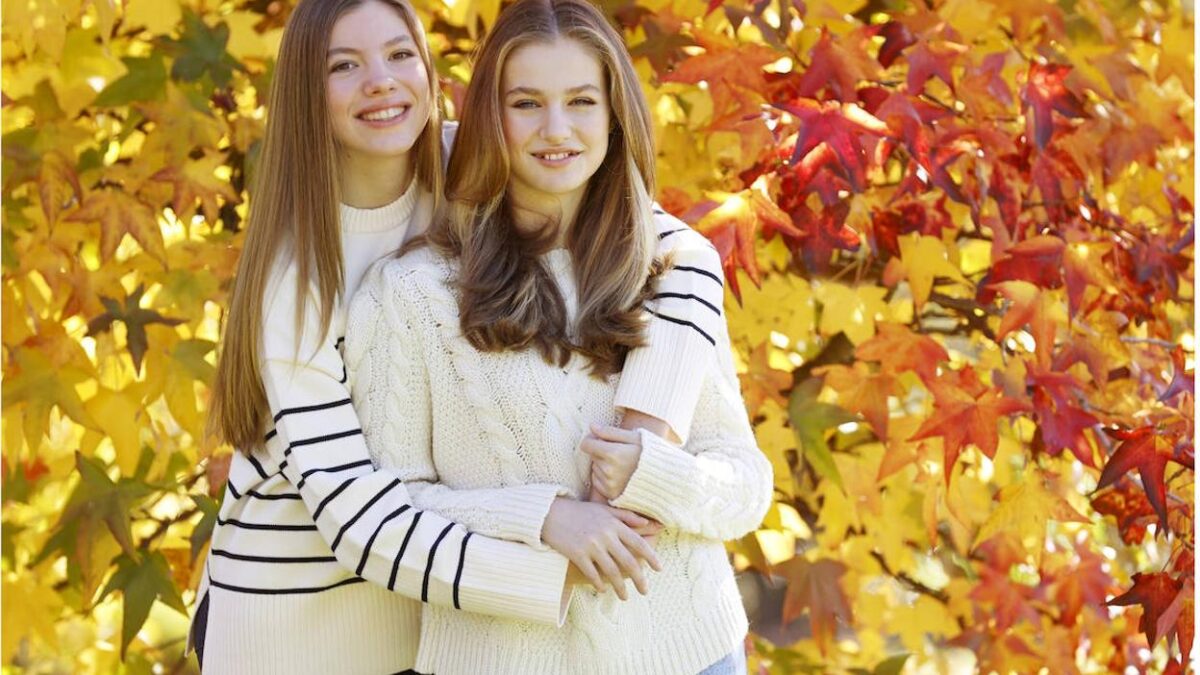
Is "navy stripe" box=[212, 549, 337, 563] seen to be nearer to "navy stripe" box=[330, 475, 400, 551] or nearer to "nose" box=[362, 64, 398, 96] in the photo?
"navy stripe" box=[330, 475, 400, 551]

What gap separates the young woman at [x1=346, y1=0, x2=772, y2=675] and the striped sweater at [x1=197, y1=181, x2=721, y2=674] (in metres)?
0.03

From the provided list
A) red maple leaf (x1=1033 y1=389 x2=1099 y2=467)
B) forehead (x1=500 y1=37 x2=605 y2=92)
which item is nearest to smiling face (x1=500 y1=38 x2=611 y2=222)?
forehead (x1=500 y1=37 x2=605 y2=92)

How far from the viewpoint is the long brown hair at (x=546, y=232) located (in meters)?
1.75

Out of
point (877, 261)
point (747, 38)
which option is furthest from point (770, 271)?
point (747, 38)

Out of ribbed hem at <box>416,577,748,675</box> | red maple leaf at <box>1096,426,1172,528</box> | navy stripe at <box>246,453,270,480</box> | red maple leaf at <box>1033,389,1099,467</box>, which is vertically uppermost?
navy stripe at <box>246,453,270,480</box>

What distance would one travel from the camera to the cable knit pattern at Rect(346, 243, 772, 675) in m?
1.72

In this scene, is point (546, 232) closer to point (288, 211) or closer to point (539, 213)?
point (539, 213)

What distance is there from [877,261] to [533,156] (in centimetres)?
92

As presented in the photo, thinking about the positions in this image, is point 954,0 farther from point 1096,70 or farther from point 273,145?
point 273,145

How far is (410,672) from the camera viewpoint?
1853 mm

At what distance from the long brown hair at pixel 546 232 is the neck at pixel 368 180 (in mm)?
80

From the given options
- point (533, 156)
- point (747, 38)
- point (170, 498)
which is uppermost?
point (533, 156)

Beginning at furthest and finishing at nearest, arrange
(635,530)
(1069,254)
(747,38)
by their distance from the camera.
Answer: (747,38)
(1069,254)
(635,530)

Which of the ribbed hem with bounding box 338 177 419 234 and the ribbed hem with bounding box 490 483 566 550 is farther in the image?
the ribbed hem with bounding box 338 177 419 234
